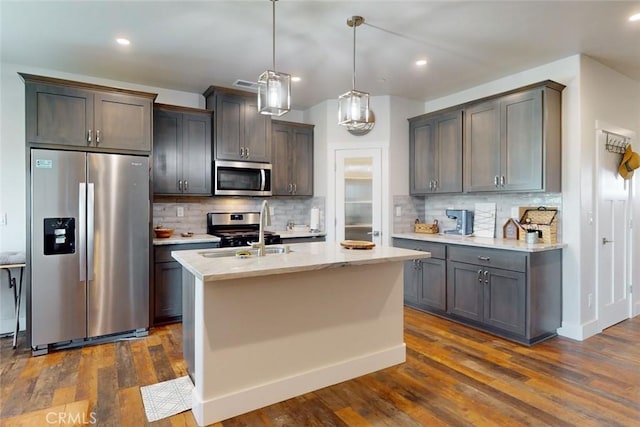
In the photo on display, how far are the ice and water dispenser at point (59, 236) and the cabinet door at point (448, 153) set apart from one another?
3.91m

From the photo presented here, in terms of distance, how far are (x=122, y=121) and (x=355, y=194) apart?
280 cm

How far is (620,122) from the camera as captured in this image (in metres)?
3.94

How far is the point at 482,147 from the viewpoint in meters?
4.00

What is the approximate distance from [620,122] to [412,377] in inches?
141

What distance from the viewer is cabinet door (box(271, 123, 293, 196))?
486 centimetres

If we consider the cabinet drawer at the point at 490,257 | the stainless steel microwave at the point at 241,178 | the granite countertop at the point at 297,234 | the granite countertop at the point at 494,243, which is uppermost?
the stainless steel microwave at the point at 241,178

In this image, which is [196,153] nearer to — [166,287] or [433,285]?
[166,287]

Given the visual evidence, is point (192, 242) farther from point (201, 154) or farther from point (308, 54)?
point (308, 54)

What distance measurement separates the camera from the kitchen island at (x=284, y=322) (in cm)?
217

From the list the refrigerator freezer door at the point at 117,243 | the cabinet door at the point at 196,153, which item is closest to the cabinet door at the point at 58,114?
the refrigerator freezer door at the point at 117,243

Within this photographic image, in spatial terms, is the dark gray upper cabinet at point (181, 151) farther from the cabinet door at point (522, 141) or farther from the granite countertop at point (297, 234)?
the cabinet door at point (522, 141)

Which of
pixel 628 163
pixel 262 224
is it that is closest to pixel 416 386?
pixel 262 224

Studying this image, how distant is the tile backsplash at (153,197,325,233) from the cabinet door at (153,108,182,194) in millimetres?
318

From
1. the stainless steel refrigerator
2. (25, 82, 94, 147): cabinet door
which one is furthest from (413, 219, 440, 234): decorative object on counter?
(25, 82, 94, 147): cabinet door
